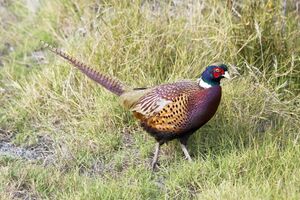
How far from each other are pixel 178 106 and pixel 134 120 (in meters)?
0.59

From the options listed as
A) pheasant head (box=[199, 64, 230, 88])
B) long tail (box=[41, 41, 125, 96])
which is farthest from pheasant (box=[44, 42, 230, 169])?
long tail (box=[41, 41, 125, 96])

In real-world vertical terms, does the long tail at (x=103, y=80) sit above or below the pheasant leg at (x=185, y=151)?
above

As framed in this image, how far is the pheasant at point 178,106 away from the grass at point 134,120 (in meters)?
0.21

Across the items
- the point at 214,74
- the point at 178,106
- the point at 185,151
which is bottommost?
the point at 185,151

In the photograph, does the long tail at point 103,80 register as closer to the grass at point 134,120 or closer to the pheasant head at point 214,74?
the grass at point 134,120

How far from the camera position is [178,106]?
4164 millimetres

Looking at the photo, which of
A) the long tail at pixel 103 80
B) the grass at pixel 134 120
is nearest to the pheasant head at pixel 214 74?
the grass at pixel 134 120

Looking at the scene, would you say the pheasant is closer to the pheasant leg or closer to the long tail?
the pheasant leg

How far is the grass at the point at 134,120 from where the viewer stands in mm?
Result: 4023

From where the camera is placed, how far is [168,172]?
4.23m

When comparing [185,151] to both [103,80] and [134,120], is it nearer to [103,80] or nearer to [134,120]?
[134,120]

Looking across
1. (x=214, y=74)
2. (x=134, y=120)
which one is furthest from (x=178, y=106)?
(x=134, y=120)

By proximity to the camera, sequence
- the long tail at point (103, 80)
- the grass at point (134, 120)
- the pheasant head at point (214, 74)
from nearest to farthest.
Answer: the grass at point (134, 120) → the pheasant head at point (214, 74) → the long tail at point (103, 80)

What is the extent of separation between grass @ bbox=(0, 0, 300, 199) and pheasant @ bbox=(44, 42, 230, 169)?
21cm
